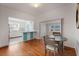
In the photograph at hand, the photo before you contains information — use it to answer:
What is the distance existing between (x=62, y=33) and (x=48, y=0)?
3012mm

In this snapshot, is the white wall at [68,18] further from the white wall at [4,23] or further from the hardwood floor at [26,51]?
the white wall at [4,23]

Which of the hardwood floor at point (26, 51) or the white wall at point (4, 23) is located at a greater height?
the white wall at point (4, 23)

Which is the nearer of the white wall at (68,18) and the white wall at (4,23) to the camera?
the white wall at (68,18)

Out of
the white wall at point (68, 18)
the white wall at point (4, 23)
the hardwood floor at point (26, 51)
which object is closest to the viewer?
the hardwood floor at point (26, 51)

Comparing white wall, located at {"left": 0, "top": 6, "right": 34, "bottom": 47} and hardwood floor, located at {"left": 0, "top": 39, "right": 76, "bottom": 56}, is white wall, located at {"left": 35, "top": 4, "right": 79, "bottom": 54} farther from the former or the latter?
white wall, located at {"left": 0, "top": 6, "right": 34, "bottom": 47}

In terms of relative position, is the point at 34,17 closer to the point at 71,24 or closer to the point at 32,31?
the point at 32,31

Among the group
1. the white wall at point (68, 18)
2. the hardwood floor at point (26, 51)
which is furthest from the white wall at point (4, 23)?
the white wall at point (68, 18)

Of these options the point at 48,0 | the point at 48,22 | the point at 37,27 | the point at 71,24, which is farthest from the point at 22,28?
the point at 48,0

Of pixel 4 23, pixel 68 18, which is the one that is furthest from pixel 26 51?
pixel 68 18

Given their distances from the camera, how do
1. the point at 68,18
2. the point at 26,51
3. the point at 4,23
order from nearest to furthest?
the point at 26,51
the point at 68,18
the point at 4,23

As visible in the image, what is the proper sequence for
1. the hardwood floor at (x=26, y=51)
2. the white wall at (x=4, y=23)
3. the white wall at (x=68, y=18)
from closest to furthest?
1. the hardwood floor at (x=26, y=51)
2. the white wall at (x=68, y=18)
3. the white wall at (x=4, y=23)

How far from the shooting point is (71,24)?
123 inches

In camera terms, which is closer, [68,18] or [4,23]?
[68,18]

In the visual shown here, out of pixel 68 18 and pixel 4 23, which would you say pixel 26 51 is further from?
pixel 68 18
